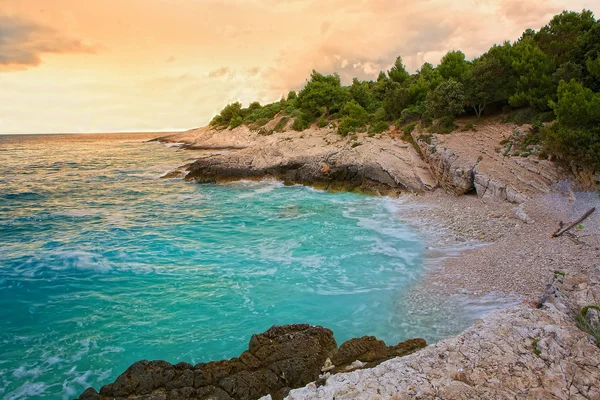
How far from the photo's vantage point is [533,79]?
22.3 m

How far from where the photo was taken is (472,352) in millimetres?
5883

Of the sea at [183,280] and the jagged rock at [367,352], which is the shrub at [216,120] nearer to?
the sea at [183,280]

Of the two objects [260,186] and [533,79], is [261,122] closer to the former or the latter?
[260,186]

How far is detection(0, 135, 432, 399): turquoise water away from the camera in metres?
8.25

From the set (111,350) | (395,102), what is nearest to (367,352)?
(111,350)

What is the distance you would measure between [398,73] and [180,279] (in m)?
38.6

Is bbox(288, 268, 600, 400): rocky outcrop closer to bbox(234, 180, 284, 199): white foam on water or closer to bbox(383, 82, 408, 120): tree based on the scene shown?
bbox(234, 180, 284, 199): white foam on water

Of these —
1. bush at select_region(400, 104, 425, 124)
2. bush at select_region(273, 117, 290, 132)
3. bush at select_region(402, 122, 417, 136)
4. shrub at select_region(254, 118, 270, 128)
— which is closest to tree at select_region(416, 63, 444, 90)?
bush at select_region(400, 104, 425, 124)

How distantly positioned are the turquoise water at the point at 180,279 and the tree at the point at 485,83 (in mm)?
10957

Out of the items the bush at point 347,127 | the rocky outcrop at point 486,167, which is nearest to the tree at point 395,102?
the bush at point 347,127

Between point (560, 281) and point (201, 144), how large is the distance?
6012cm

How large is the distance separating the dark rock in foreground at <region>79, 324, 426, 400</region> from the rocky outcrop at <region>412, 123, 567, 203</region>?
1270 centimetres

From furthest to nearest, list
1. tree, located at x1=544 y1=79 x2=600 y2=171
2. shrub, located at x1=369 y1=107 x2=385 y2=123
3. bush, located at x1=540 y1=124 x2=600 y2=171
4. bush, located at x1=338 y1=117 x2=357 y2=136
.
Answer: shrub, located at x1=369 y1=107 x2=385 y2=123 < bush, located at x1=338 y1=117 x2=357 y2=136 < tree, located at x1=544 y1=79 x2=600 y2=171 < bush, located at x1=540 y1=124 x2=600 y2=171

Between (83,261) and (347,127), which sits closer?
(83,261)
